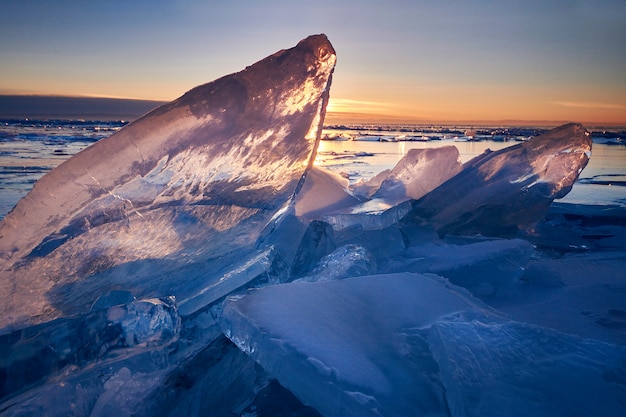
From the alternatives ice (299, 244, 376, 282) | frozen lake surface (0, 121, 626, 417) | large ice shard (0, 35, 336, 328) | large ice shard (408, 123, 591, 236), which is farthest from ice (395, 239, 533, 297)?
large ice shard (0, 35, 336, 328)

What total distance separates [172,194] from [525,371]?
118 cm

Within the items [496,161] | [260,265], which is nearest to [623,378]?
[260,265]

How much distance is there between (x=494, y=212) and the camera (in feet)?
7.50

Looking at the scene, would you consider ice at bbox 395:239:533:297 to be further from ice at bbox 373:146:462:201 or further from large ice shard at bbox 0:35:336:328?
ice at bbox 373:146:462:201

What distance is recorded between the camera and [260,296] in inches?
46.1

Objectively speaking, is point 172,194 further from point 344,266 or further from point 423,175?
point 423,175

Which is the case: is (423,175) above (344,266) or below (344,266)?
above

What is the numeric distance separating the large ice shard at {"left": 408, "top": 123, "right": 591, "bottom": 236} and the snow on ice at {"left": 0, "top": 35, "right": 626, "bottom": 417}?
0.28m

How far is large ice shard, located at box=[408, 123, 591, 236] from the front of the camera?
2.28 meters

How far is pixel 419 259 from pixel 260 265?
0.72 m

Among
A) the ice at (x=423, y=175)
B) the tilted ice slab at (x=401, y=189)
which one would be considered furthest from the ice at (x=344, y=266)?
the ice at (x=423, y=175)

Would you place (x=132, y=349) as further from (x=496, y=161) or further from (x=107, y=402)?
(x=496, y=161)

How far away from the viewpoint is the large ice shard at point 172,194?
1.26 m

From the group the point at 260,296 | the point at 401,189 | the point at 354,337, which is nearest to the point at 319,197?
the point at 401,189
